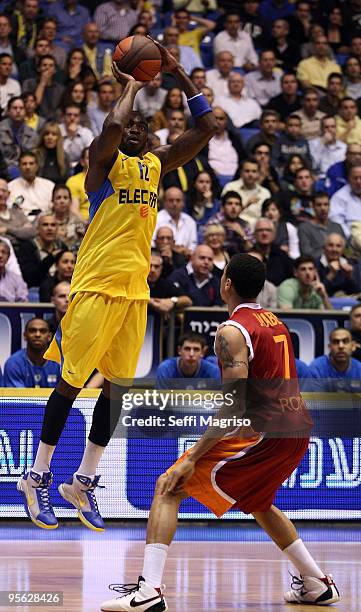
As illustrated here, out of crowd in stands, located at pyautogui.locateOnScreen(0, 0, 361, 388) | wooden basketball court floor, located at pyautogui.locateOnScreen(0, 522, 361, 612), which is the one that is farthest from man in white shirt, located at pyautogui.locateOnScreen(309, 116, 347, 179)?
wooden basketball court floor, located at pyautogui.locateOnScreen(0, 522, 361, 612)

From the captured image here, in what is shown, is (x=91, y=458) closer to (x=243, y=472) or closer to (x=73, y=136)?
(x=243, y=472)

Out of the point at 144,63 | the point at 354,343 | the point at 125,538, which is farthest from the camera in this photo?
the point at 354,343

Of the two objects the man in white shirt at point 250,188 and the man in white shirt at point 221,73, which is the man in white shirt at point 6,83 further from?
the man in white shirt at point 250,188

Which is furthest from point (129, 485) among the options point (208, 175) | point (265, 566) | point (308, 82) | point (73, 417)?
point (308, 82)

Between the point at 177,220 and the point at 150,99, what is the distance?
252cm

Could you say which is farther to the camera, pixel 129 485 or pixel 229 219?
pixel 229 219

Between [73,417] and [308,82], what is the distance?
8.70m

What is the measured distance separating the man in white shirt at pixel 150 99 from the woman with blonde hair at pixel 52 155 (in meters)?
1.49

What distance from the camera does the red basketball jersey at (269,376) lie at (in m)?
6.89

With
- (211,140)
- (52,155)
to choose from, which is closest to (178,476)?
(52,155)

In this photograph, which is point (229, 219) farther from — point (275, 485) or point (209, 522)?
point (275, 485)

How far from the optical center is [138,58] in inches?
305

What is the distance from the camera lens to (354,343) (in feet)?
39.2

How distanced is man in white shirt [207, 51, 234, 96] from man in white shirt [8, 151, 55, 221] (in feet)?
11.9
